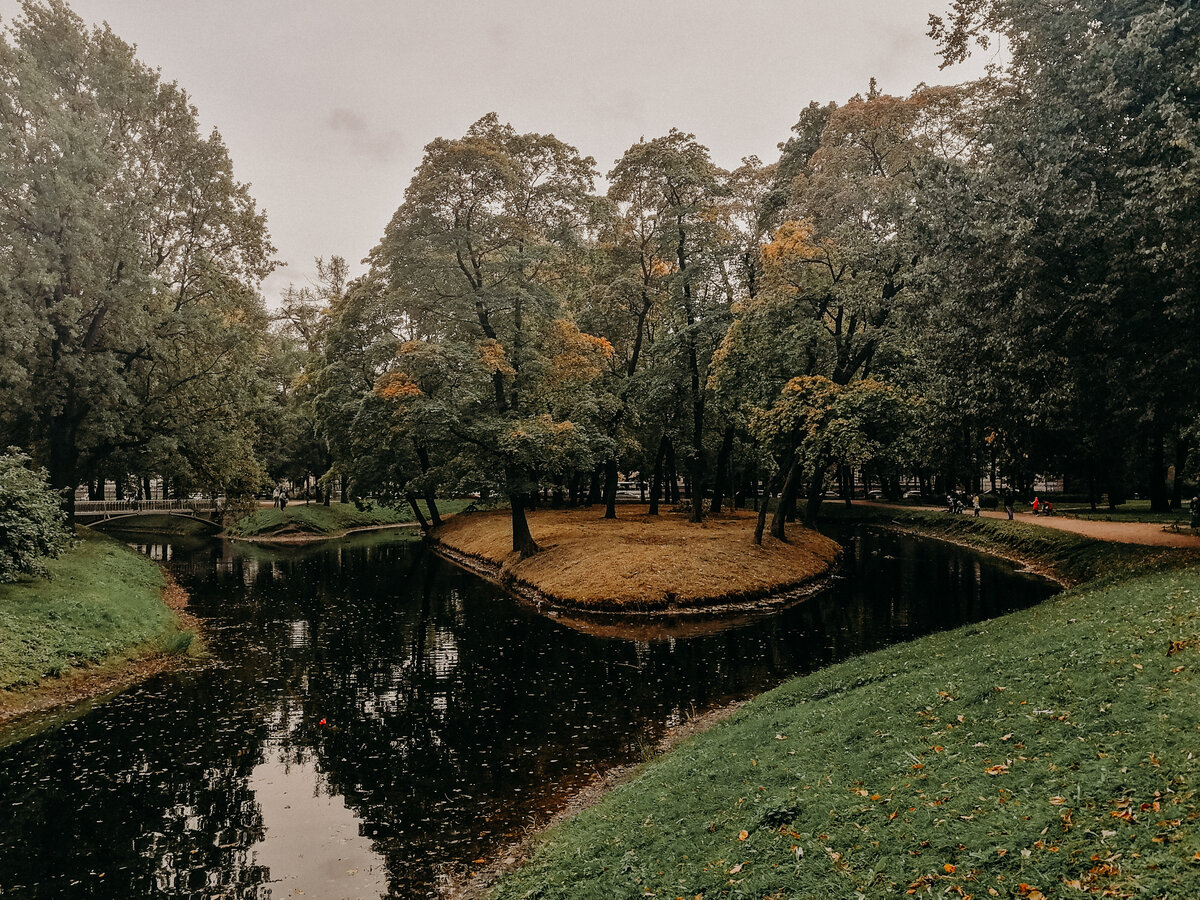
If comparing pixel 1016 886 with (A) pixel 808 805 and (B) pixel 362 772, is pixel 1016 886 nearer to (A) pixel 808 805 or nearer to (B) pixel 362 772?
(A) pixel 808 805

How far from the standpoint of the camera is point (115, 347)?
94.4 ft

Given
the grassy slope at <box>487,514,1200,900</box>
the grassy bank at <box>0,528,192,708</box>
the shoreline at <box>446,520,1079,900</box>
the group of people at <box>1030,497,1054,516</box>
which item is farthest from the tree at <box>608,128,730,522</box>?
the grassy bank at <box>0,528,192,708</box>

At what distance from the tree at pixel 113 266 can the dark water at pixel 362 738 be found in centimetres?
971

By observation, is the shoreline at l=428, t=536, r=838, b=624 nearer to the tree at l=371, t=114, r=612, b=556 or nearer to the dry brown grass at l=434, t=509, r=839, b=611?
the dry brown grass at l=434, t=509, r=839, b=611

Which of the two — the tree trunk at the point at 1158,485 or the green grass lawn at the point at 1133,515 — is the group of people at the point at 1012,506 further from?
the tree trunk at the point at 1158,485

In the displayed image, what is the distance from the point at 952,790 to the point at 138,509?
201 feet

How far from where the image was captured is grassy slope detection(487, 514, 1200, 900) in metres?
5.64

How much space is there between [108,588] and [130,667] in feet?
17.5

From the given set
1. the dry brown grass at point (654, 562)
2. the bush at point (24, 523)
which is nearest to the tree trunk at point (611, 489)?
the dry brown grass at point (654, 562)

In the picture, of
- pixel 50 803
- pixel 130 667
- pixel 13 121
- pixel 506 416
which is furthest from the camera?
pixel 506 416

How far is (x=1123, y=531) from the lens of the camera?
31344 mm

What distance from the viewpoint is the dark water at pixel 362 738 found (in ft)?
31.3

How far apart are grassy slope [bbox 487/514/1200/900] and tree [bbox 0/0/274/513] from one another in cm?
2533

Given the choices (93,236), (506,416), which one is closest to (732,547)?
(506,416)
